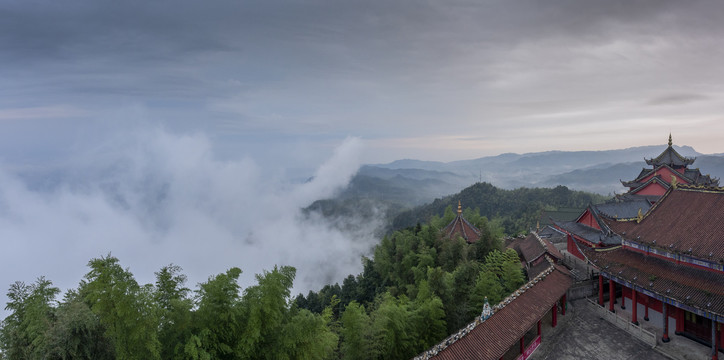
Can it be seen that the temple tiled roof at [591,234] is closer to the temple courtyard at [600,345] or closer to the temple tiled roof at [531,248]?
the temple tiled roof at [531,248]

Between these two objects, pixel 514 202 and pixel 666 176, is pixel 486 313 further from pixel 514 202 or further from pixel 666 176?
pixel 514 202

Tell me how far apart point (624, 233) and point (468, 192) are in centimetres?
9561

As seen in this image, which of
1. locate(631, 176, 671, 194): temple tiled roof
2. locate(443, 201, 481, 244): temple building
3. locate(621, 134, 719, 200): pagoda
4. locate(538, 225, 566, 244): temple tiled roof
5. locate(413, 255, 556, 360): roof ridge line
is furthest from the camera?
locate(538, 225, 566, 244): temple tiled roof

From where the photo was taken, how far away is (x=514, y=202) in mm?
95062

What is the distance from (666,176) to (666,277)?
20042mm

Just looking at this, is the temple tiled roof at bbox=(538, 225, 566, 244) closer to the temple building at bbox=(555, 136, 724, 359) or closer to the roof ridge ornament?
the temple building at bbox=(555, 136, 724, 359)

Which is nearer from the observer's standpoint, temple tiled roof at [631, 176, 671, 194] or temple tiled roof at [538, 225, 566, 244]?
temple tiled roof at [631, 176, 671, 194]

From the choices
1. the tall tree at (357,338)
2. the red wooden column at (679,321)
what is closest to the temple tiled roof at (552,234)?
the red wooden column at (679,321)

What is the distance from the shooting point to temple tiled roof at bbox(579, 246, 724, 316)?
14.4 metres

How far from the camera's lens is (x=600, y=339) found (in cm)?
1723

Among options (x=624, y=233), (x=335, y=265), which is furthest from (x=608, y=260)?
(x=335, y=265)

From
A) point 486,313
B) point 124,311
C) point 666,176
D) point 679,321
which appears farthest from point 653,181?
point 124,311

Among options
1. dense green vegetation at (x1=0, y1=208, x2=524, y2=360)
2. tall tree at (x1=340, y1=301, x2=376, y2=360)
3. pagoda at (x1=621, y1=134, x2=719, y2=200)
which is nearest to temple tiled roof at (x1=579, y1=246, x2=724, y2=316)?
dense green vegetation at (x1=0, y1=208, x2=524, y2=360)

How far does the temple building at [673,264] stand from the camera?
588 inches
